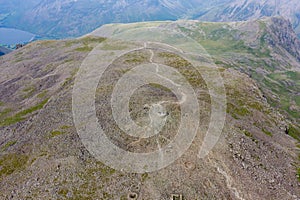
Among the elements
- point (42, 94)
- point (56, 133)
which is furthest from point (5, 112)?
point (56, 133)

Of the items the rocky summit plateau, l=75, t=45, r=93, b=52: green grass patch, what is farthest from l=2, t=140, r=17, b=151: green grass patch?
l=75, t=45, r=93, b=52: green grass patch

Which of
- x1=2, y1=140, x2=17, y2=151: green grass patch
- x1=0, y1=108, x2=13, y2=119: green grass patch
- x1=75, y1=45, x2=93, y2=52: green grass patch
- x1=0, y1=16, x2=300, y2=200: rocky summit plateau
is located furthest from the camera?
x1=75, y1=45, x2=93, y2=52: green grass patch

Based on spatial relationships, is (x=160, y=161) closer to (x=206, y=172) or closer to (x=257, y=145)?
(x=206, y=172)

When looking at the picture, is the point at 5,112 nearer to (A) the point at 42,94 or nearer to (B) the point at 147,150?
(A) the point at 42,94

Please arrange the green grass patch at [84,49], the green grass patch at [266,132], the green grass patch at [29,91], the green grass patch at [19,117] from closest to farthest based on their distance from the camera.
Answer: the green grass patch at [266,132] → the green grass patch at [19,117] → the green grass patch at [29,91] → the green grass patch at [84,49]

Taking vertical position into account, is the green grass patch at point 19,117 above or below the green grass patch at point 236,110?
above

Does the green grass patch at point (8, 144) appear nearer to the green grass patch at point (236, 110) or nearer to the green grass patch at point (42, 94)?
the green grass patch at point (42, 94)

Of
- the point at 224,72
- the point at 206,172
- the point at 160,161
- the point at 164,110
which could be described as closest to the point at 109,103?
the point at 164,110

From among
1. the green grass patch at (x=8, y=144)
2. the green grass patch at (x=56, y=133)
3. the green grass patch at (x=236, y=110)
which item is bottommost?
the green grass patch at (x=236, y=110)

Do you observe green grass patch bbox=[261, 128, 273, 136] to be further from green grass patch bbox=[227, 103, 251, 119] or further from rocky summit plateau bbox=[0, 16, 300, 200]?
green grass patch bbox=[227, 103, 251, 119]

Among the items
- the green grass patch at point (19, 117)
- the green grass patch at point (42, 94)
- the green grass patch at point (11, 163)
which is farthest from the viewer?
the green grass patch at point (42, 94)

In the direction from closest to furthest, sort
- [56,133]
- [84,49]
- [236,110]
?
[56,133], [236,110], [84,49]

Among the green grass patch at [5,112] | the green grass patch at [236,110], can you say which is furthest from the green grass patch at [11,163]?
the green grass patch at [236,110]
